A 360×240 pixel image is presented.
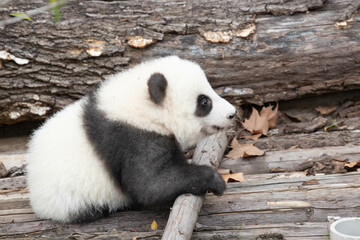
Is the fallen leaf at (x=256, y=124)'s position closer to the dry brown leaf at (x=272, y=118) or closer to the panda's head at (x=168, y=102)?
the dry brown leaf at (x=272, y=118)

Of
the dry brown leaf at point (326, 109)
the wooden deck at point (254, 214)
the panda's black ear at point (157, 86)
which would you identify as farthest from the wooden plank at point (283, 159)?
the panda's black ear at point (157, 86)

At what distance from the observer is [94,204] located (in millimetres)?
4125

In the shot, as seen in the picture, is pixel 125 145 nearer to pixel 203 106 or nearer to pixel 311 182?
pixel 203 106

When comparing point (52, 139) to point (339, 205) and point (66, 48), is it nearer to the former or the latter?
point (66, 48)

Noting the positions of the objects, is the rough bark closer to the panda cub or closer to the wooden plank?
the wooden plank

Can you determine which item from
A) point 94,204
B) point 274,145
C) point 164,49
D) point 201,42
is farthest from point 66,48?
point 274,145

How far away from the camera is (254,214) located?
12.7ft

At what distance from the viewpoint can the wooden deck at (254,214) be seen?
3.68 m

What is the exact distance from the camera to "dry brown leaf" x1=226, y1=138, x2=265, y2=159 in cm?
493

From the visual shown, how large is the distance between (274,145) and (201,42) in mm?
1400

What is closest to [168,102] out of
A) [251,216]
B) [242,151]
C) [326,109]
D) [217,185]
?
[217,185]

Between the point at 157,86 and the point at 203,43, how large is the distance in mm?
1801

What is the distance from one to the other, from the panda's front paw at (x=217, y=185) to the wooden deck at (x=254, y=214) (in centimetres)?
17

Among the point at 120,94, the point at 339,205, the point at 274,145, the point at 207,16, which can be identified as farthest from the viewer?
the point at 207,16
